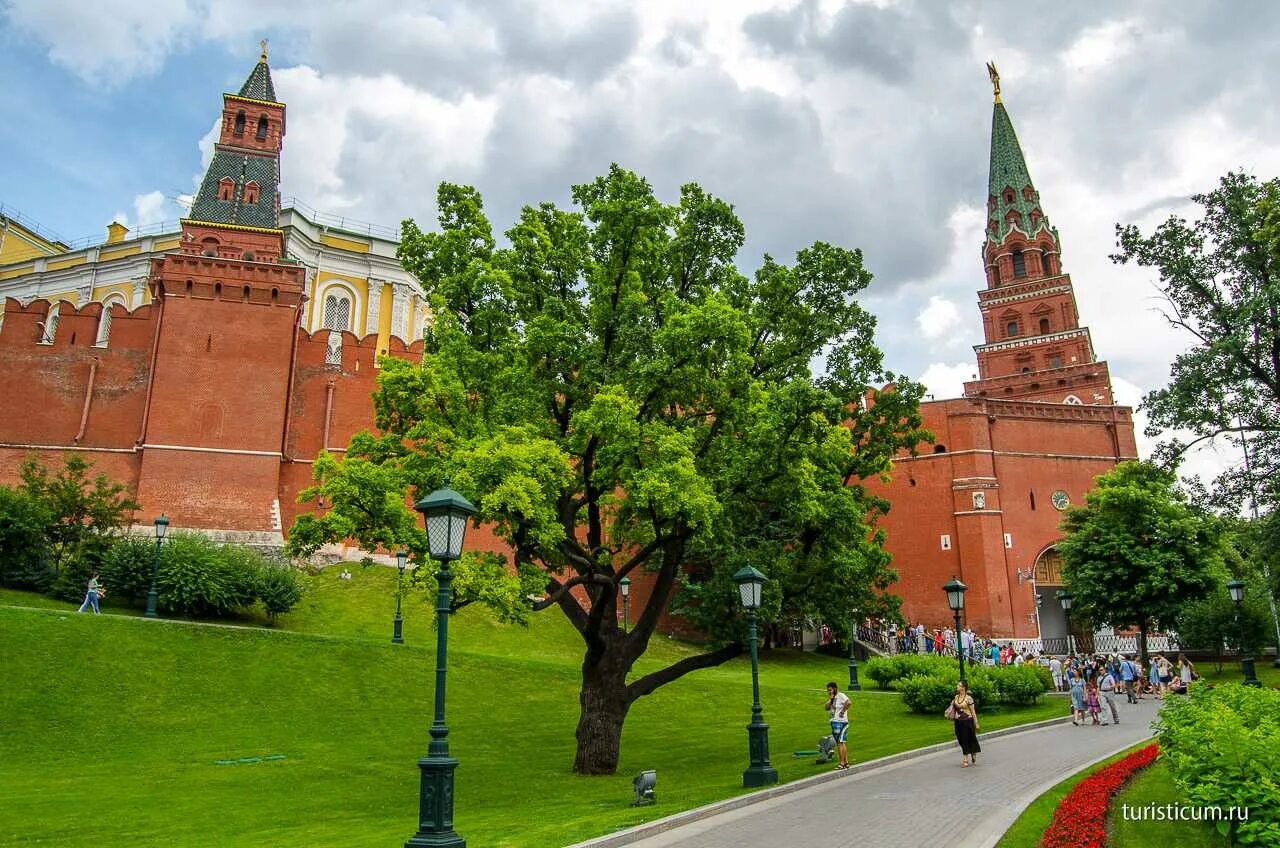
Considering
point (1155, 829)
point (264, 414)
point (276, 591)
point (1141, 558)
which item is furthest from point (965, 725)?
point (264, 414)

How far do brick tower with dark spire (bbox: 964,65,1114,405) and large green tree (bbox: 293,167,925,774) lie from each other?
42.7 meters

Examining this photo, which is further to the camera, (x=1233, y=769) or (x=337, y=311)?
(x=337, y=311)

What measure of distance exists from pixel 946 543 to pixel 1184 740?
33.4 m

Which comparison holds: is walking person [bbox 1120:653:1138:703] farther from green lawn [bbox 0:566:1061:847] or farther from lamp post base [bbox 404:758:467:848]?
lamp post base [bbox 404:758:467:848]

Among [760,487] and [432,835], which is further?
[760,487]

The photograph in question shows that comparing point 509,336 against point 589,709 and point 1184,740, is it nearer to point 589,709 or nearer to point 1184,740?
point 589,709

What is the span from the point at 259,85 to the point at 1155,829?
51.5m

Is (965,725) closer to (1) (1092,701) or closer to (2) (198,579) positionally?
(1) (1092,701)

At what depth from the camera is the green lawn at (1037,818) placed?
798 cm

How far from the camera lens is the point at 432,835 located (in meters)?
7.69

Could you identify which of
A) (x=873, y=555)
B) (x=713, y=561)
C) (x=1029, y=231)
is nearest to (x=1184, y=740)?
(x=873, y=555)

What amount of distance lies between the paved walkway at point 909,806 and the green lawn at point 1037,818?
5.6 inches

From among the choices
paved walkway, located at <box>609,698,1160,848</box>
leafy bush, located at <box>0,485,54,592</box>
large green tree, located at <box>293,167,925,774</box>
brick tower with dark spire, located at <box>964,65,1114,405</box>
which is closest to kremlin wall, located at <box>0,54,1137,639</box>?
brick tower with dark spire, located at <box>964,65,1114,405</box>

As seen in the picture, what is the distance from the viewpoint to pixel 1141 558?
102 ft
